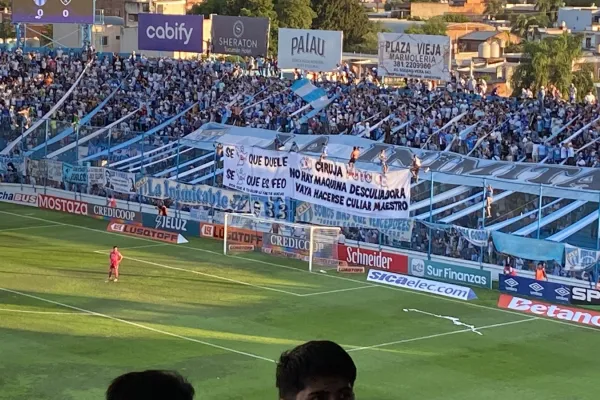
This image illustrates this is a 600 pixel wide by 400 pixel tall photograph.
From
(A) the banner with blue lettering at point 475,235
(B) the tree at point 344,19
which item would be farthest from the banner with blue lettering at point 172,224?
(B) the tree at point 344,19

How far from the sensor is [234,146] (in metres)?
42.2

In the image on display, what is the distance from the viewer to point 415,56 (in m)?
54.3

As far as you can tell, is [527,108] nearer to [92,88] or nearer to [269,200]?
[269,200]

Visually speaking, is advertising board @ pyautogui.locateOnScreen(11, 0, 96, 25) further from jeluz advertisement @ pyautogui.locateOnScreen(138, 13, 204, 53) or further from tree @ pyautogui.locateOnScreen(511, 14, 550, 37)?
tree @ pyautogui.locateOnScreen(511, 14, 550, 37)

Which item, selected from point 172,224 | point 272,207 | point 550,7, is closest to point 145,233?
point 172,224

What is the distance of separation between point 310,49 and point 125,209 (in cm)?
1619

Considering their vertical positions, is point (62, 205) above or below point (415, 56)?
below

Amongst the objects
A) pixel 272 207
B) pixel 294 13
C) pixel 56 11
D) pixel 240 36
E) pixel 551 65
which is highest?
pixel 294 13

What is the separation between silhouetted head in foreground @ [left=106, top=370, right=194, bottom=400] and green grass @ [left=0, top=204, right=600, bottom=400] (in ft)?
63.5

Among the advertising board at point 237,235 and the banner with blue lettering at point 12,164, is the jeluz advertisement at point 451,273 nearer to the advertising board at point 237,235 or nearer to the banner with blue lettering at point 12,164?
the advertising board at point 237,235

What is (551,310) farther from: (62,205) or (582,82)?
(582,82)

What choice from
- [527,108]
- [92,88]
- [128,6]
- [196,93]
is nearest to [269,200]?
[527,108]

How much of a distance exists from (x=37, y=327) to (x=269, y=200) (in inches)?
562

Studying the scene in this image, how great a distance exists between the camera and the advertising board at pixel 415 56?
5338cm
